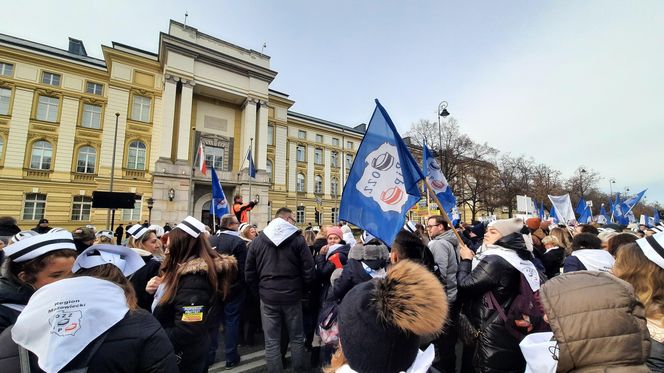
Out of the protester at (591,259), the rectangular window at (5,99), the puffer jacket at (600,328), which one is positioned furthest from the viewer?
the rectangular window at (5,99)

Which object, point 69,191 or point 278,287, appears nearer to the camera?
point 278,287

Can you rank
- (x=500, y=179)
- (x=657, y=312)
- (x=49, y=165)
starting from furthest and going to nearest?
1. (x=500, y=179)
2. (x=49, y=165)
3. (x=657, y=312)

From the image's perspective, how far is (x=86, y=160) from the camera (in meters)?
23.5

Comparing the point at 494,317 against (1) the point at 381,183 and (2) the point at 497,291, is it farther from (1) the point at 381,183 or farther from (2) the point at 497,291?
(1) the point at 381,183

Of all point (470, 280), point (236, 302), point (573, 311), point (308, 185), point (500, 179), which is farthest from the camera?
point (308, 185)

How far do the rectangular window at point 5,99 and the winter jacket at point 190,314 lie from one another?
30248mm

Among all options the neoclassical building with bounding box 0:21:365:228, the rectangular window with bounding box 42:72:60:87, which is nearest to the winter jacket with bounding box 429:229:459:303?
the neoclassical building with bounding box 0:21:365:228

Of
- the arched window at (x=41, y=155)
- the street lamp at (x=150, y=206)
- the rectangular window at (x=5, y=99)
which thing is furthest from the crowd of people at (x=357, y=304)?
the rectangular window at (x=5, y=99)

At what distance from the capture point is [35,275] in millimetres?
1753

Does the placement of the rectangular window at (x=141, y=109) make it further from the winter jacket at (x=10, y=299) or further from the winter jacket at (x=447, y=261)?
the winter jacket at (x=447, y=261)

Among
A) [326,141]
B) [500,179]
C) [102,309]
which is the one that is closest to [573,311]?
[102,309]

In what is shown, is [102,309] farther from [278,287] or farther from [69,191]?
[69,191]

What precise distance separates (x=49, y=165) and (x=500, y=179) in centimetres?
4073

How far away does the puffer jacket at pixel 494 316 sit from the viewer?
2.42 meters
